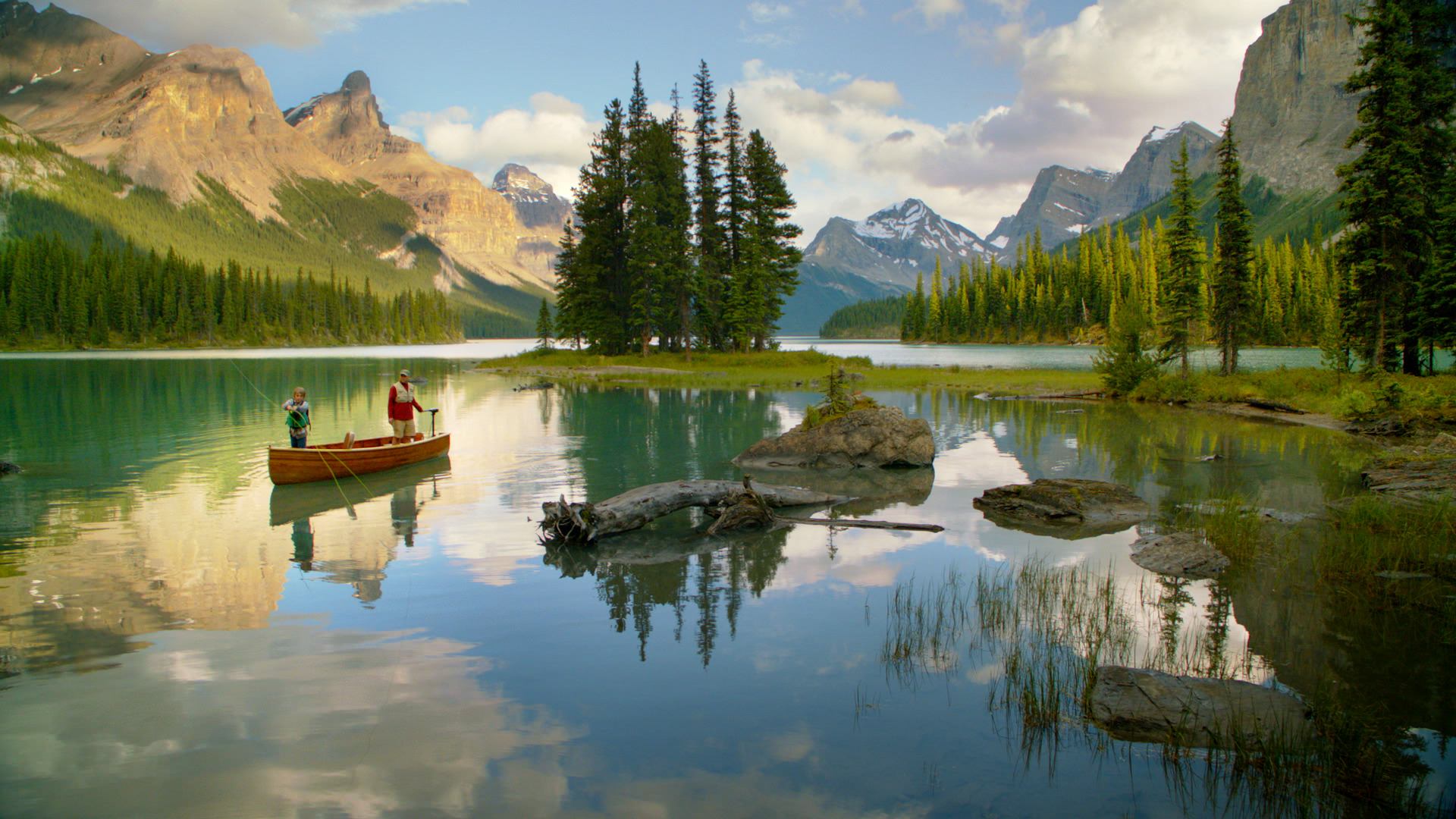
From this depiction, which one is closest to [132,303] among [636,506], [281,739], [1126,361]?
[1126,361]

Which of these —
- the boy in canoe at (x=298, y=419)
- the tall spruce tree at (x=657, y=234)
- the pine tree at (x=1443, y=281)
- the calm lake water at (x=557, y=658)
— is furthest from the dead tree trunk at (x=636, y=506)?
the tall spruce tree at (x=657, y=234)

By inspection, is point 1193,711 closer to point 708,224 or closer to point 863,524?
point 863,524

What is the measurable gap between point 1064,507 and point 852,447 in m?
7.71

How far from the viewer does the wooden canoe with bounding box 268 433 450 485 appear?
18.7 meters

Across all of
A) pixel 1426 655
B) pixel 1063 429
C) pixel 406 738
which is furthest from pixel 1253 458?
pixel 406 738

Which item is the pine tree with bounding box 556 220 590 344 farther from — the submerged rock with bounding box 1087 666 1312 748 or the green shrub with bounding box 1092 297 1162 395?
the submerged rock with bounding box 1087 666 1312 748

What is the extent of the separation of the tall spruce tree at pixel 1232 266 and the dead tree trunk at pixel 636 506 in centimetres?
3665

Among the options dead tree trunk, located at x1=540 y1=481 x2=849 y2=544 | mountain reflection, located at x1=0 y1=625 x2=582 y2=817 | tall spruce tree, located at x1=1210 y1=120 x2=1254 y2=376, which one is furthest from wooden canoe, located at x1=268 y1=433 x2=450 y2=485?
tall spruce tree, located at x1=1210 y1=120 x2=1254 y2=376

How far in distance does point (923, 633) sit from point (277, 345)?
171729mm

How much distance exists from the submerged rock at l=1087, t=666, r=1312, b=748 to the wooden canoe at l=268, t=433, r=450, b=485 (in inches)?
701

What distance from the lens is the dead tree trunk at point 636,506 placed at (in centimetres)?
1334

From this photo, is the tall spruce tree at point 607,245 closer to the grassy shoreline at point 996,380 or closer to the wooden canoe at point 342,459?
the grassy shoreline at point 996,380

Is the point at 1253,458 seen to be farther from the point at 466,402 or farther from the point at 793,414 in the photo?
the point at 466,402

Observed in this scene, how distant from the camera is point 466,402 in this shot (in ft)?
135
